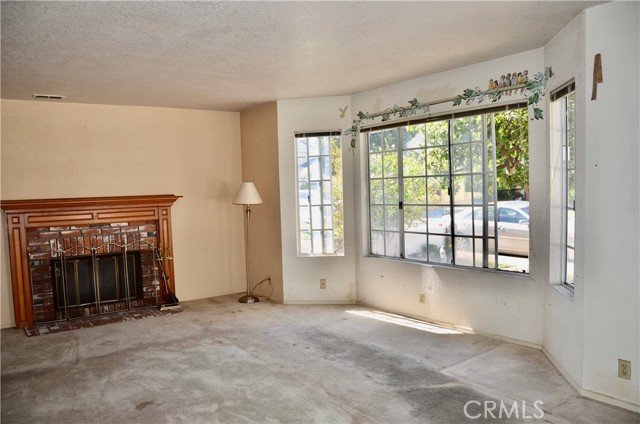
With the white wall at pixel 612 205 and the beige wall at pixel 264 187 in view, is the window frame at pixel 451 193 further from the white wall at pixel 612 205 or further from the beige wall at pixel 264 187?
the beige wall at pixel 264 187

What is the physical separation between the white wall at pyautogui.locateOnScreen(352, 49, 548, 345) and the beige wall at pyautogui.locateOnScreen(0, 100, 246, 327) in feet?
6.52

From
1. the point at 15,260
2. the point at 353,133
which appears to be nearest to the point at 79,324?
the point at 15,260

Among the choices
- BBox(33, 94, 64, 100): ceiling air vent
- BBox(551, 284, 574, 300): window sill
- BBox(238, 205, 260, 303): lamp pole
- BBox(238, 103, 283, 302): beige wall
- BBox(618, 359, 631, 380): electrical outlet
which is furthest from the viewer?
BBox(238, 205, 260, 303): lamp pole

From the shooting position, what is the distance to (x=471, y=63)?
4273 millimetres

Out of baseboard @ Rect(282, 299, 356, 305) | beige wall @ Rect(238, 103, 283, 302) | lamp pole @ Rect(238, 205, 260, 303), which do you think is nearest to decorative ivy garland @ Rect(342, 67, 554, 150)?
beige wall @ Rect(238, 103, 283, 302)

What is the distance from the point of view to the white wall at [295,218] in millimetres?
5621

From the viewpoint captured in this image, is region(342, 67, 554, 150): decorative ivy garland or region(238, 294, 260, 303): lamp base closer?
region(342, 67, 554, 150): decorative ivy garland

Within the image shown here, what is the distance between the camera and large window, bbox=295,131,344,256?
18.7 ft

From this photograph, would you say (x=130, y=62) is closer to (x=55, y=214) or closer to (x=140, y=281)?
(x=55, y=214)

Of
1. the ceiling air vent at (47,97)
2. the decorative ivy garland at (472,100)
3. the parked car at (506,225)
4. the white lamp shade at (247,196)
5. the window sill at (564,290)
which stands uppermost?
the ceiling air vent at (47,97)

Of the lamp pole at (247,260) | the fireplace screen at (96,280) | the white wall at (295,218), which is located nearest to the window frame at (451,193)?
the white wall at (295,218)

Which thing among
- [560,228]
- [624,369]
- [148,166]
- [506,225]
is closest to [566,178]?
[560,228]

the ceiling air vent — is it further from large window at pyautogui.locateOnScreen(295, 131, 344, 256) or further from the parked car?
the parked car

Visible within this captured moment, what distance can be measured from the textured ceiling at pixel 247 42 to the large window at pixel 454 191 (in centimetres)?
63
